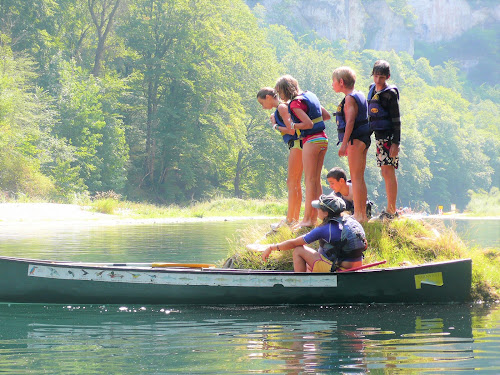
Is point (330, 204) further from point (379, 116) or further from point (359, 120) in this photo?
point (379, 116)

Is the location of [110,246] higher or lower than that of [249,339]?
higher

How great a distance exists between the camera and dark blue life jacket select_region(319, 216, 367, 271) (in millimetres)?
8539

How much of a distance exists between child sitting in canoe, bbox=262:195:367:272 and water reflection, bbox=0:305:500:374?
0.56 metres

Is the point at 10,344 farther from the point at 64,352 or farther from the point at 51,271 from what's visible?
the point at 51,271

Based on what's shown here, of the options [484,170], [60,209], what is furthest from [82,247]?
[484,170]

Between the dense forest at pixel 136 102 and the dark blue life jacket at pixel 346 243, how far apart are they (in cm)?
2851

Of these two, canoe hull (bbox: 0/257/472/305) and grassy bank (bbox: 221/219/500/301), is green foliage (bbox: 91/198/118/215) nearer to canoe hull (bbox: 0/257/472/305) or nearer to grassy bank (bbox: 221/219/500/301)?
grassy bank (bbox: 221/219/500/301)

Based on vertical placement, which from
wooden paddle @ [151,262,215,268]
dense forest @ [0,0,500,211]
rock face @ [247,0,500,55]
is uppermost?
rock face @ [247,0,500,55]

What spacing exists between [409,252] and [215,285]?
2737mm

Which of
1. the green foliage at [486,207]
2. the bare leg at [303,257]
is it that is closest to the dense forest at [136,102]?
the green foliage at [486,207]

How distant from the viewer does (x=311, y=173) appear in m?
9.82

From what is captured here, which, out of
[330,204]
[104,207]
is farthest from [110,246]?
[104,207]

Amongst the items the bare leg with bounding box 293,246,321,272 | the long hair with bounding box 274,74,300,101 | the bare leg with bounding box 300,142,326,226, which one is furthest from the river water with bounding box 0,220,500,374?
the long hair with bounding box 274,74,300,101

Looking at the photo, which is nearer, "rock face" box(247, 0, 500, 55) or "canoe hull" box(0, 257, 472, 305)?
"canoe hull" box(0, 257, 472, 305)
